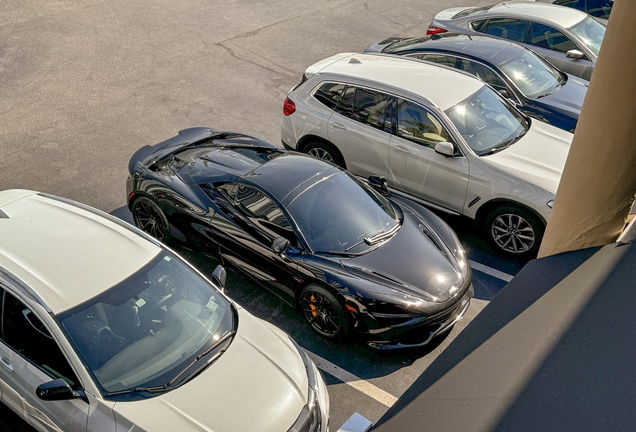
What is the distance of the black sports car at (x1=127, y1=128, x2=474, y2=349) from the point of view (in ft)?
18.6

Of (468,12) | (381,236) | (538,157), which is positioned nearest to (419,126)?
(538,157)

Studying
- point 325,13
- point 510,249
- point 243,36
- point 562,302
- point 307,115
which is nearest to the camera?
point 562,302

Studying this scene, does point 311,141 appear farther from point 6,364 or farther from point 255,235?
point 6,364

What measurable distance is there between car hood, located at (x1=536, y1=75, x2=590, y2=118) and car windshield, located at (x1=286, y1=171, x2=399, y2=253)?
4.35 meters

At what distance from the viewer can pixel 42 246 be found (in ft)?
15.8

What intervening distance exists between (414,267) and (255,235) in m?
1.69

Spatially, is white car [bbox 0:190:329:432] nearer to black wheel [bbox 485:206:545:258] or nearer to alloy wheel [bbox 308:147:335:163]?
black wheel [bbox 485:206:545:258]

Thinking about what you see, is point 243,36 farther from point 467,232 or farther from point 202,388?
point 202,388

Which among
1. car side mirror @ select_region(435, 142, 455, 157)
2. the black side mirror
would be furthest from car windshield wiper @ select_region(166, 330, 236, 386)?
car side mirror @ select_region(435, 142, 455, 157)

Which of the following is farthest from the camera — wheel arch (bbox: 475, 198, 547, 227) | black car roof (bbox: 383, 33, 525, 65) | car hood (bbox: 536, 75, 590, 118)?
black car roof (bbox: 383, 33, 525, 65)

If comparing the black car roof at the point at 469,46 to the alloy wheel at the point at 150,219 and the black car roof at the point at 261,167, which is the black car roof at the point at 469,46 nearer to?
the black car roof at the point at 261,167

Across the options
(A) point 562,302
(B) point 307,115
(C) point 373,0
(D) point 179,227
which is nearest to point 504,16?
(B) point 307,115

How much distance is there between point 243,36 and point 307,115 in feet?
20.2

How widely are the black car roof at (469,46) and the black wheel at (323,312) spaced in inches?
225
